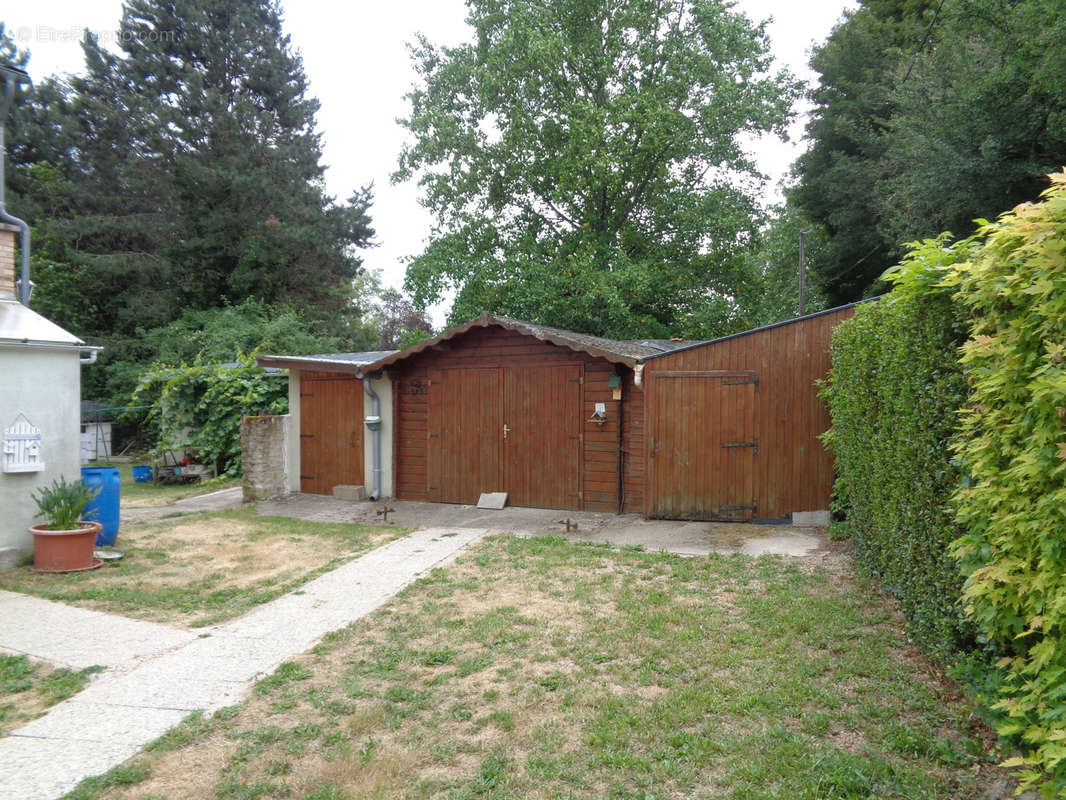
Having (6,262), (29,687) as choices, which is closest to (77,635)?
(29,687)

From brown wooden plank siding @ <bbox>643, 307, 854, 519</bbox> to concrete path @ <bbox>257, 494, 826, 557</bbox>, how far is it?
0.45 metres

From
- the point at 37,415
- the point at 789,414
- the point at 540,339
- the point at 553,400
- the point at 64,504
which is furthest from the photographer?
the point at 553,400

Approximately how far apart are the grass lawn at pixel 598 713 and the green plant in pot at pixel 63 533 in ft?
11.0

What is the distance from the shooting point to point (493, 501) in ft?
32.3

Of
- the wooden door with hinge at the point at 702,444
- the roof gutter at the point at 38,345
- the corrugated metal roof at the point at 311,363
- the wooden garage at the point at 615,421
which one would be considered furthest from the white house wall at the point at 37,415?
the wooden door with hinge at the point at 702,444

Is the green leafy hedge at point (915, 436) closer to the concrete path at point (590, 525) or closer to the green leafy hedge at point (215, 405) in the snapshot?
the concrete path at point (590, 525)

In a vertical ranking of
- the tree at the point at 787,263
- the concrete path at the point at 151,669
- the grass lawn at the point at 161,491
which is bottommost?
the concrete path at the point at 151,669

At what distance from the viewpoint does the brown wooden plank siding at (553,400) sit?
9.21 meters

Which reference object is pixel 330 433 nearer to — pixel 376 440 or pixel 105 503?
pixel 376 440

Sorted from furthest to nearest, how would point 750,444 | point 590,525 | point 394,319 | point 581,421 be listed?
point 394,319, point 581,421, point 590,525, point 750,444

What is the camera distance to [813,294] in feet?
66.8

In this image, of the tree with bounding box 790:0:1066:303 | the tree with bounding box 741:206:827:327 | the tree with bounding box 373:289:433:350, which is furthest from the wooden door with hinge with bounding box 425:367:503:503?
the tree with bounding box 373:289:433:350

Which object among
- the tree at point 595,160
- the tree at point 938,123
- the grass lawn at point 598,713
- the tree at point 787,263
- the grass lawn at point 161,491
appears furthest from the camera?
the tree at point 787,263

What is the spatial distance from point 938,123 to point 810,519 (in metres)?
9.37
